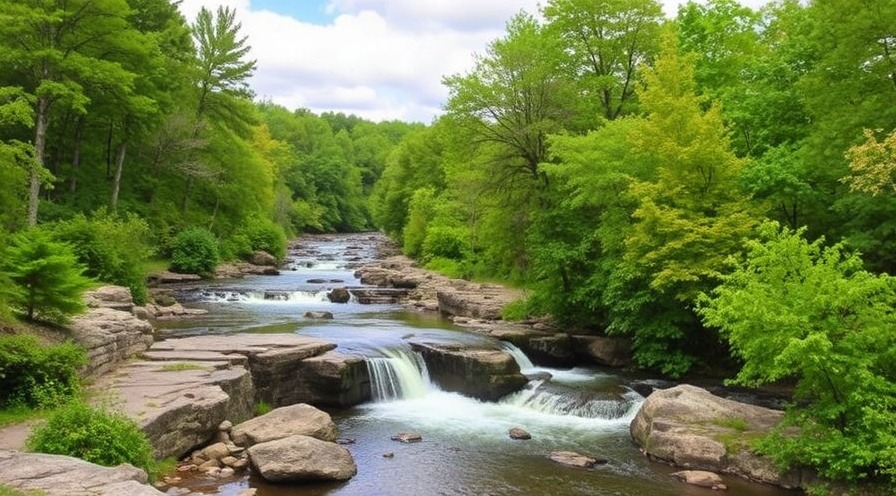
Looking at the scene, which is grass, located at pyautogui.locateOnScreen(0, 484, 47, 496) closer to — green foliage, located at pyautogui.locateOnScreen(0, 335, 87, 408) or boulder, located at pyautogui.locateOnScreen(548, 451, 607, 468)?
green foliage, located at pyautogui.locateOnScreen(0, 335, 87, 408)

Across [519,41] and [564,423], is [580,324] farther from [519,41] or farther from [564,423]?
[519,41]

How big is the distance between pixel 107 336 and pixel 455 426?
8.20 metres

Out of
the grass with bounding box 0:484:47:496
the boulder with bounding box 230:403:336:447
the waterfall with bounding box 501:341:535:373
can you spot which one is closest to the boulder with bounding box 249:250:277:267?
the waterfall with bounding box 501:341:535:373

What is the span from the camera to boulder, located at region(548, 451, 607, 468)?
13.1 meters

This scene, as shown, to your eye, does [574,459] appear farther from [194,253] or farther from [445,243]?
[445,243]

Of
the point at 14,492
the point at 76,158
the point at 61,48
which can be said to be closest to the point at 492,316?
the point at 61,48

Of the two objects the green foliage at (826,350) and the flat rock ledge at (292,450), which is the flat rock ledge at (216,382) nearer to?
the flat rock ledge at (292,450)

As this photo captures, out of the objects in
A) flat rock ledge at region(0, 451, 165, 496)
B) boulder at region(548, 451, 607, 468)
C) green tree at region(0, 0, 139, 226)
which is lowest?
boulder at region(548, 451, 607, 468)

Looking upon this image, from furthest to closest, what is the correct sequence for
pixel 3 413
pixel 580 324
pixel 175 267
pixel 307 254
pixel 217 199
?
pixel 307 254
pixel 217 199
pixel 175 267
pixel 580 324
pixel 3 413

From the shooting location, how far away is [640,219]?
20.6 metres

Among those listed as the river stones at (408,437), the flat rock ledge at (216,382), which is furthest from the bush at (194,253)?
the river stones at (408,437)

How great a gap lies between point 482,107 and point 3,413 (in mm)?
20112

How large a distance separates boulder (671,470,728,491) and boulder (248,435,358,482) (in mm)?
6196

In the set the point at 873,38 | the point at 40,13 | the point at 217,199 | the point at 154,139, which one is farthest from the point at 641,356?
the point at 217,199
